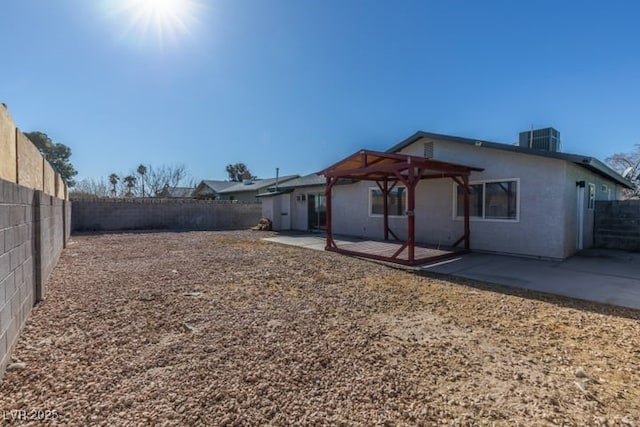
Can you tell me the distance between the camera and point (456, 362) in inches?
110

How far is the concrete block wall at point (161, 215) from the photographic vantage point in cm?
1608

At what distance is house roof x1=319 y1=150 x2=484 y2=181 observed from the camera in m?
7.46

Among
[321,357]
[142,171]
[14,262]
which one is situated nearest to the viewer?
[321,357]

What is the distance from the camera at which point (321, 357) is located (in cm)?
284

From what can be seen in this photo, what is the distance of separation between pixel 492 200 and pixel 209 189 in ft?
91.8

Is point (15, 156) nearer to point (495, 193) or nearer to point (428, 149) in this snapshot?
point (495, 193)

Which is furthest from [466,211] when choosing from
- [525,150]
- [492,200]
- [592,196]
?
[592,196]

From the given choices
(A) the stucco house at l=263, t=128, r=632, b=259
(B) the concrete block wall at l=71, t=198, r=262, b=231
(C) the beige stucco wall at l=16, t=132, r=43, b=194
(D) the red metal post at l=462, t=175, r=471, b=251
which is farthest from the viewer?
(B) the concrete block wall at l=71, t=198, r=262, b=231

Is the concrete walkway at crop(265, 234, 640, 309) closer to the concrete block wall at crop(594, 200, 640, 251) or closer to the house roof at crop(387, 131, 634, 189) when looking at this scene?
the concrete block wall at crop(594, 200, 640, 251)

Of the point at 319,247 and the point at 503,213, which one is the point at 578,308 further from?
the point at 319,247

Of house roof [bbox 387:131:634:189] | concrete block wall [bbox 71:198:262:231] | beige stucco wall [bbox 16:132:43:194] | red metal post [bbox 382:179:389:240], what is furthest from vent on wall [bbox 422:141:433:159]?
concrete block wall [bbox 71:198:262:231]

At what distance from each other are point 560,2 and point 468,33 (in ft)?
7.25

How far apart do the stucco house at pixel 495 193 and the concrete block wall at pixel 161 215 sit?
11.0 meters

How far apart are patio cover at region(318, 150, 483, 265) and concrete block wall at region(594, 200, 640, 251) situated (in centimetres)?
483
